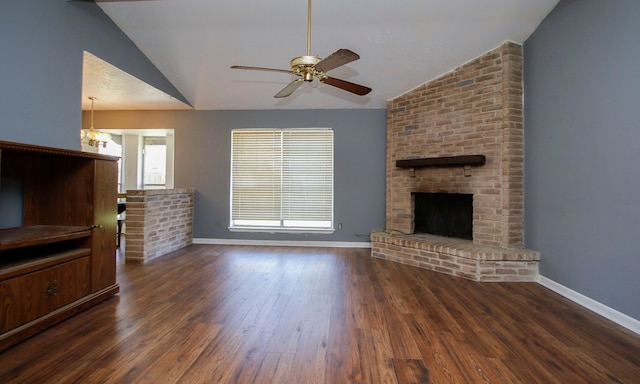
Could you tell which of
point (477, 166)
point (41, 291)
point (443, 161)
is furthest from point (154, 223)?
→ point (477, 166)

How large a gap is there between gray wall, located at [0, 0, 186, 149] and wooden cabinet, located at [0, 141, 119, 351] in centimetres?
33

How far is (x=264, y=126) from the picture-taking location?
17.2ft

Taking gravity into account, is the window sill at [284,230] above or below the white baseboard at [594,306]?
above

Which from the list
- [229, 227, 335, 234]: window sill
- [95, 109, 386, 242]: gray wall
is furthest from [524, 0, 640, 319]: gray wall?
[229, 227, 335, 234]: window sill

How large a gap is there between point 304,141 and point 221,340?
379cm

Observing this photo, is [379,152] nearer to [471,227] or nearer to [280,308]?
[471,227]

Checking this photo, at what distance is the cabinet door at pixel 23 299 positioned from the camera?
1.83m

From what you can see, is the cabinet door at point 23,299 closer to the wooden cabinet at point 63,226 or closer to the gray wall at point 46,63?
the wooden cabinet at point 63,226

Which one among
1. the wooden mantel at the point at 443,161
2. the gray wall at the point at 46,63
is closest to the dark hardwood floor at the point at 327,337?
the wooden mantel at the point at 443,161

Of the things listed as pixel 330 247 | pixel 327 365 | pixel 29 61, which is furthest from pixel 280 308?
pixel 29 61

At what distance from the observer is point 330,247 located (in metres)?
5.07

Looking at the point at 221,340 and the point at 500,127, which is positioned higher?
the point at 500,127

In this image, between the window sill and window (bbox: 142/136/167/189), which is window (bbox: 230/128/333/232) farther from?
window (bbox: 142/136/167/189)

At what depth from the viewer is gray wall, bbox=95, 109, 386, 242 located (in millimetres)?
5082
